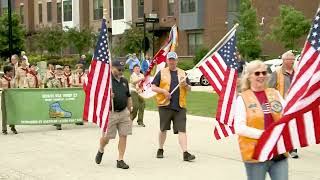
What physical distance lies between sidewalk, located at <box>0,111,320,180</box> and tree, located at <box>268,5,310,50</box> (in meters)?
23.1

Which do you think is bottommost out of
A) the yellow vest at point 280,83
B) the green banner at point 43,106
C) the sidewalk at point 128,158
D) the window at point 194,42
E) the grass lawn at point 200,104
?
the grass lawn at point 200,104

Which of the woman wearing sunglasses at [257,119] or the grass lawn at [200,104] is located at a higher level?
the woman wearing sunglasses at [257,119]

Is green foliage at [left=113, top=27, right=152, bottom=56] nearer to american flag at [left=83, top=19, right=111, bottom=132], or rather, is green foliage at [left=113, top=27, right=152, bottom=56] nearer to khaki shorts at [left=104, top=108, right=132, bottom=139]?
american flag at [left=83, top=19, right=111, bottom=132]

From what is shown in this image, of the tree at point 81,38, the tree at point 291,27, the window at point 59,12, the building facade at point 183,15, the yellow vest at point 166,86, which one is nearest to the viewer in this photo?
the yellow vest at point 166,86

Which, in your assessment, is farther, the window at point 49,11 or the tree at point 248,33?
the window at point 49,11

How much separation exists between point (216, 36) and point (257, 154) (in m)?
41.5

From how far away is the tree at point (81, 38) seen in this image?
56.9 meters

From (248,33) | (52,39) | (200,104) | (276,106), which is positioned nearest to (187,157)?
(276,106)

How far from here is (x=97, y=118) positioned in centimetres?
977

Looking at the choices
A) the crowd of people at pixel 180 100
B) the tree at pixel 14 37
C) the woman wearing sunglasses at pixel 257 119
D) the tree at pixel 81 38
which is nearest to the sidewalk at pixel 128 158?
the crowd of people at pixel 180 100

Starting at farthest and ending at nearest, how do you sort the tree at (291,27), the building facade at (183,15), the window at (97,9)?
the window at (97,9) → the building facade at (183,15) → the tree at (291,27)

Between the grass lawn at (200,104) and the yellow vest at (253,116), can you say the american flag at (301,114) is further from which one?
the grass lawn at (200,104)

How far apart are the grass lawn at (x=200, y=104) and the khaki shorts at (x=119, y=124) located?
765cm

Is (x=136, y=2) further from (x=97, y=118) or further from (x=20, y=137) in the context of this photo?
(x=97, y=118)
